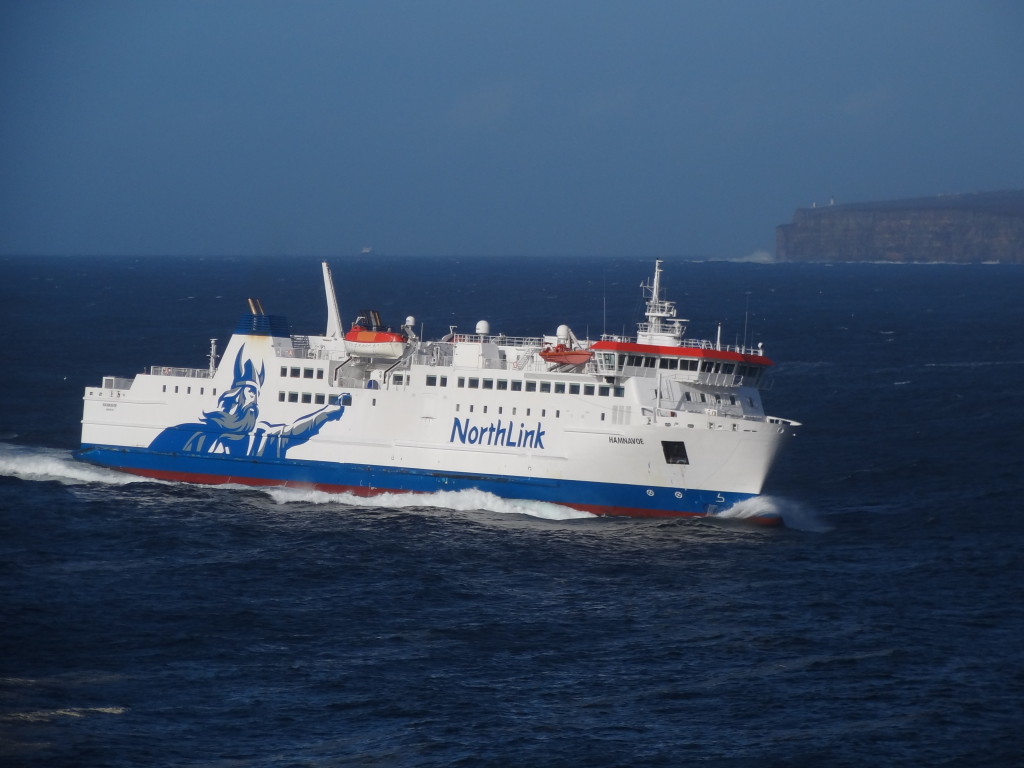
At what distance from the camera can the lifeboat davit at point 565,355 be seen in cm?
4553

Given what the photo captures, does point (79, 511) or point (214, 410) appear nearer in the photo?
point (79, 511)

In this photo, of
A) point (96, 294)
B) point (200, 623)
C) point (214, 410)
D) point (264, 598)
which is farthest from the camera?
point (96, 294)

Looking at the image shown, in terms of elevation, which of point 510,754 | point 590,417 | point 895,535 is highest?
point 590,417

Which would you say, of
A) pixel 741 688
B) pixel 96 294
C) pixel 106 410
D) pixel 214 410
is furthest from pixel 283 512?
pixel 96 294

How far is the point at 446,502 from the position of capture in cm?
4606

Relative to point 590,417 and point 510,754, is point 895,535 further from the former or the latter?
point 510,754

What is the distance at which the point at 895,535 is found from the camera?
42156 mm

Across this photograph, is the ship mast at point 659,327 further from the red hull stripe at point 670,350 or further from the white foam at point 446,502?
the white foam at point 446,502

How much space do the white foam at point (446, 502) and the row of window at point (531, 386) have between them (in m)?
3.55

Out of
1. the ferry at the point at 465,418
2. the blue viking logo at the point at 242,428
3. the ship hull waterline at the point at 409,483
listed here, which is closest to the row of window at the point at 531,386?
the ferry at the point at 465,418

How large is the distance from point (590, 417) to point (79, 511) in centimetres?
1673

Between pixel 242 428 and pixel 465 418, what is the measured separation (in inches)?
334

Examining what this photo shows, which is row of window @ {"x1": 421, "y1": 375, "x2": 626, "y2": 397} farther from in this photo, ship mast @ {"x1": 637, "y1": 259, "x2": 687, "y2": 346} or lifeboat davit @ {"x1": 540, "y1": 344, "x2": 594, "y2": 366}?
ship mast @ {"x1": 637, "y1": 259, "x2": 687, "y2": 346}

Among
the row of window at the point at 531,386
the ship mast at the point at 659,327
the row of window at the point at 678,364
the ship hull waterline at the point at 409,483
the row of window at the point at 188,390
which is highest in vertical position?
the ship mast at the point at 659,327
